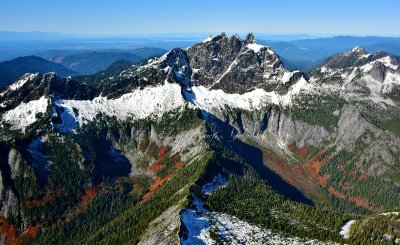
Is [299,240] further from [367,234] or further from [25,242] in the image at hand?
[25,242]

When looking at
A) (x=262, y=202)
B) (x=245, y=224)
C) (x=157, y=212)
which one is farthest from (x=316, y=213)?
(x=157, y=212)

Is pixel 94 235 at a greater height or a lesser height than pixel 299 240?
lesser

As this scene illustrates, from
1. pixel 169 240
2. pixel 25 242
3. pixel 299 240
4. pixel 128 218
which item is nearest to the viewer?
pixel 169 240

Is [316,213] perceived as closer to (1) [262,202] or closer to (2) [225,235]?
(1) [262,202]

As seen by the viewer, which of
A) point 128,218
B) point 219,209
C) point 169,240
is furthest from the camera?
point 128,218

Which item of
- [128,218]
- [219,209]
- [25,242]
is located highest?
[219,209]

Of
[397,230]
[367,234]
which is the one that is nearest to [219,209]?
[367,234]

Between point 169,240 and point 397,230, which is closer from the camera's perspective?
point 169,240

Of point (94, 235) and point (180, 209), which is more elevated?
point (180, 209)

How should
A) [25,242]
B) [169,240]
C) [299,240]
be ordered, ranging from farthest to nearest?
1. [25,242]
2. [299,240]
3. [169,240]

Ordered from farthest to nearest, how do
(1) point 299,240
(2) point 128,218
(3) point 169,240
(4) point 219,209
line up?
1. (2) point 128,218
2. (4) point 219,209
3. (1) point 299,240
4. (3) point 169,240
